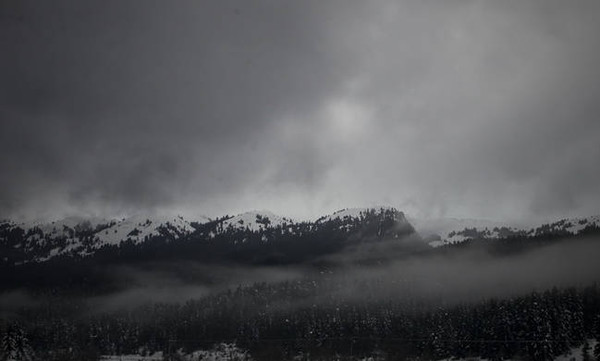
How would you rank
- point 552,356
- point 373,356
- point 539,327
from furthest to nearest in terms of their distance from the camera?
point 373,356 < point 539,327 < point 552,356

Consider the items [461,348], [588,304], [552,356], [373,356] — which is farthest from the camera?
[373,356]

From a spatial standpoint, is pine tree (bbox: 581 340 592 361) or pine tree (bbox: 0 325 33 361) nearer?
pine tree (bbox: 0 325 33 361)

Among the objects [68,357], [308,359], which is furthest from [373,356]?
[68,357]

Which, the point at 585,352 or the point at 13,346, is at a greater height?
the point at 13,346

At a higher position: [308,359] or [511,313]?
[511,313]

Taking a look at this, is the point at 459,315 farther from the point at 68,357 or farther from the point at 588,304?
the point at 68,357

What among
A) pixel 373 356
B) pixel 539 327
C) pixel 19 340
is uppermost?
pixel 19 340

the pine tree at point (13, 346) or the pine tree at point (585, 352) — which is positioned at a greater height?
the pine tree at point (13, 346)

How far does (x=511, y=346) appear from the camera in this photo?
157500mm

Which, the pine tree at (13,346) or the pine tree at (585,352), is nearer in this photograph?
the pine tree at (13,346)

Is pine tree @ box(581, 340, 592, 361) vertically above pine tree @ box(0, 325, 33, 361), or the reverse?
pine tree @ box(0, 325, 33, 361)

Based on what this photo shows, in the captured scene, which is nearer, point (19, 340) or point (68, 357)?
point (19, 340)

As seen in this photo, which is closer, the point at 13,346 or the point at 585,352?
the point at 13,346

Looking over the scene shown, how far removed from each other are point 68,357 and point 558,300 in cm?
17485
